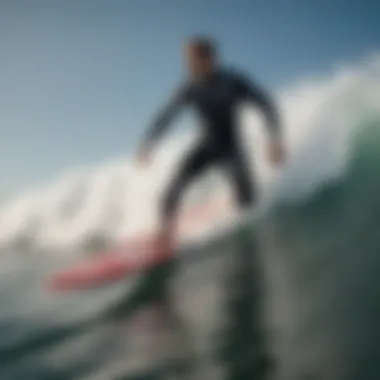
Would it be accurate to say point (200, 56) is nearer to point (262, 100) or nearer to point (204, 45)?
point (204, 45)

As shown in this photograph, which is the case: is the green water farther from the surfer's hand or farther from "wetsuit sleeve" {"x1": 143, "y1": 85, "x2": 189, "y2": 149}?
"wetsuit sleeve" {"x1": 143, "y1": 85, "x2": 189, "y2": 149}

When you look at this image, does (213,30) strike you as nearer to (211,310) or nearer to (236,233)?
(236,233)

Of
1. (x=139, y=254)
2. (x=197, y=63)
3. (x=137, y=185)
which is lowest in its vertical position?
(x=139, y=254)

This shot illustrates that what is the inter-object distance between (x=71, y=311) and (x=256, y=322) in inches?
12.4

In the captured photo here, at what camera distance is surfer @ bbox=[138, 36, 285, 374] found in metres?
1.38

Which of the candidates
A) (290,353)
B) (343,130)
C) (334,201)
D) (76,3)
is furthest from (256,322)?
(76,3)

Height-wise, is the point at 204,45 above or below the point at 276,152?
above

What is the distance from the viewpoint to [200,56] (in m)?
1.43

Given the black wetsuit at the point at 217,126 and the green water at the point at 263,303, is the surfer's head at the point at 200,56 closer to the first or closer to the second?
the black wetsuit at the point at 217,126

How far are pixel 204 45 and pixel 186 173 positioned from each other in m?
0.24

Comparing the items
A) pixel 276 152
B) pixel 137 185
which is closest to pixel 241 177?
pixel 276 152

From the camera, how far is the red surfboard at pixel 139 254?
136cm

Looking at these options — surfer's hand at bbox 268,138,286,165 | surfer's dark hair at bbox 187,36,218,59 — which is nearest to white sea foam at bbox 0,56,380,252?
surfer's hand at bbox 268,138,286,165

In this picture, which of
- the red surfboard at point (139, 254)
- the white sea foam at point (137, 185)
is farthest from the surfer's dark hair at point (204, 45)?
the red surfboard at point (139, 254)
